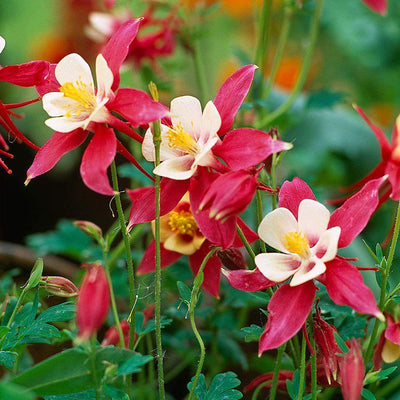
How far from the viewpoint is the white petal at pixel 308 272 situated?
0.36 metres

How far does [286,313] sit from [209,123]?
0.12 m

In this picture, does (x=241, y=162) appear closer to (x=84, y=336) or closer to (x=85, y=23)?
(x=84, y=336)

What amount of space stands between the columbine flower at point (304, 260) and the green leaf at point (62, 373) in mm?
91

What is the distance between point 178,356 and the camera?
77cm

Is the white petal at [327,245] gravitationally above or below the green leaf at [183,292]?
above

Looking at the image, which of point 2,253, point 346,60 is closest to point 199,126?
point 2,253

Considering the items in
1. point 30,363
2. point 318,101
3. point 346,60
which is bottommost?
point 346,60

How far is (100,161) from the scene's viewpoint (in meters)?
0.37

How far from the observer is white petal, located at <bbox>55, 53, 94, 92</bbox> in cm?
42

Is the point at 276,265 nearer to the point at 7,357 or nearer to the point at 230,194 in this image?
the point at 230,194

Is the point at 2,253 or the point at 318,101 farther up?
the point at 318,101

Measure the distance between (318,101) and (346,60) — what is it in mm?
751

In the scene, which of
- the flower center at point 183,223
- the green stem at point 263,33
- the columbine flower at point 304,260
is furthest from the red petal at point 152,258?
the green stem at point 263,33

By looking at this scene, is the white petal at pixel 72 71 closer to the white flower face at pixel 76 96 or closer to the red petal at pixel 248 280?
the white flower face at pixel 76 96
